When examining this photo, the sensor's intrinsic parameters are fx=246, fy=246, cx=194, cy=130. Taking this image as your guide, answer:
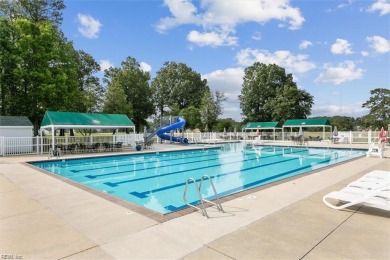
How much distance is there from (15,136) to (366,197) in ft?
59.4

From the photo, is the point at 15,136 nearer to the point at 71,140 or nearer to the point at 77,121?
the point at 71,140

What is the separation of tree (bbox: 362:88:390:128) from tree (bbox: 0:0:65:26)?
4486 cm

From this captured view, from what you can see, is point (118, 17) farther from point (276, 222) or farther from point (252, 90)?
point (252, 90)

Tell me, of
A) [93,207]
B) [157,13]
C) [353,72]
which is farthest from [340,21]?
[93,207]

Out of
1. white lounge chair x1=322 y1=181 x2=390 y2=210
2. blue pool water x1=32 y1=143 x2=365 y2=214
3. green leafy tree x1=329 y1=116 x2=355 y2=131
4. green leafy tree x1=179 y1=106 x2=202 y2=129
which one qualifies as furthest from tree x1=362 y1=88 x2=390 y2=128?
white lounge chair x1=322 y1=181 x2=390 y2=210

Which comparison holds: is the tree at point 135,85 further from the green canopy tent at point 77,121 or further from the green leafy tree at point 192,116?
the green canopy tent at point 77,121

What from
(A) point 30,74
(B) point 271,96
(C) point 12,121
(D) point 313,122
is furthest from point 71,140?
(B) point 271,96

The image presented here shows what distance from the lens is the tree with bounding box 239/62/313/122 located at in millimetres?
38500

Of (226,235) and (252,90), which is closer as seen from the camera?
(226,235)

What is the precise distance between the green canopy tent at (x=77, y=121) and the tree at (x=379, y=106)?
3773cm

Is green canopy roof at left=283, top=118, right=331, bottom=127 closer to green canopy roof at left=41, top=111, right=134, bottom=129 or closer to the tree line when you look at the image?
the tree line

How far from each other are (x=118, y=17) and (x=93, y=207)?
1160cm

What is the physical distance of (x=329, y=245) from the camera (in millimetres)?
3217

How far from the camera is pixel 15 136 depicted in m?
15.5
